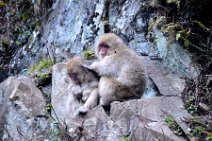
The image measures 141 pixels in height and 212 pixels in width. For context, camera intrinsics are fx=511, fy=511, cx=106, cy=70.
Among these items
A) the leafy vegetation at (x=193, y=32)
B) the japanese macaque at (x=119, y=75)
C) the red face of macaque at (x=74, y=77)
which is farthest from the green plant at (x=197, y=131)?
the red face of macaque at (x=74, y=77)

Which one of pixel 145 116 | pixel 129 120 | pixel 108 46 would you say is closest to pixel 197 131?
pixel 145 116

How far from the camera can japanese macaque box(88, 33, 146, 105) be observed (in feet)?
24.2

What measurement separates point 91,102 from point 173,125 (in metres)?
1.28

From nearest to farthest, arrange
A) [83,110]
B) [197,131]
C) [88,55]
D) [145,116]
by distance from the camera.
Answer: [197,131] < [145,116] < [83,110] < [88,55]

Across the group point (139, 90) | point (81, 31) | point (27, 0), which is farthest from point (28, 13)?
point (139, 90)

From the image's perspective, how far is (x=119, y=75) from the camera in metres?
7.48

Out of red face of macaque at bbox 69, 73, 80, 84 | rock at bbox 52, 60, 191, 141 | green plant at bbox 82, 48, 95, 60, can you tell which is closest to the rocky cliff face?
rock at bbox 52, 60, 191, 141

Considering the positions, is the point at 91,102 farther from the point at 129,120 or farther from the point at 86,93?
the point at 129,120

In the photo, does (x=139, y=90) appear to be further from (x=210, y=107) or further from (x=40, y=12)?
(x=40, y=12)

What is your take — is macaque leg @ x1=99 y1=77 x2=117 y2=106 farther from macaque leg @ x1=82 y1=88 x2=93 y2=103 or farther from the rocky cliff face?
macaque leg @ x1=82 y1=88 x2=93 y2=103

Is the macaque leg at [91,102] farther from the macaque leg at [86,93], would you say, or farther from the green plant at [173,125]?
the green plant at [173,125]

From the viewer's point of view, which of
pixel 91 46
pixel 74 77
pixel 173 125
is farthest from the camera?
pixel 91 46

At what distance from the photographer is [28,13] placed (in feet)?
42.9

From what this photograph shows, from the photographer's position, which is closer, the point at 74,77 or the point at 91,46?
the point at 74,77
